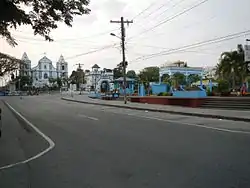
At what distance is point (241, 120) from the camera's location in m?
20.4

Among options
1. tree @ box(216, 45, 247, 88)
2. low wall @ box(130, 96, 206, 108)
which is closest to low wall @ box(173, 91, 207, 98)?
low wall @ box(130, 96, 206, 108)

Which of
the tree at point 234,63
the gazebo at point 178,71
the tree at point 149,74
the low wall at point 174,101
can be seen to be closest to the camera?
the low wall at point 174,101

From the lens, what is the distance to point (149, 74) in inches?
4636

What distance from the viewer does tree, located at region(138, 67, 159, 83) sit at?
114381mm

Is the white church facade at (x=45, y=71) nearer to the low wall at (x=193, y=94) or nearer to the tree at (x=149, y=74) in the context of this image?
the tree at (x=149, y=74)

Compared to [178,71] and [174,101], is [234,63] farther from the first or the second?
[178,71]

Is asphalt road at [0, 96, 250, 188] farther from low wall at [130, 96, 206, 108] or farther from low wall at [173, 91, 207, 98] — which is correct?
low wall at [173, 91, 207, 98]

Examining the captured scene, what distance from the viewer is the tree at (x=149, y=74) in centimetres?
11438

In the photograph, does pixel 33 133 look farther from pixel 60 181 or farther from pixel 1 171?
pixel 60 181

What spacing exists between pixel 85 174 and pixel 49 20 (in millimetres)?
11516

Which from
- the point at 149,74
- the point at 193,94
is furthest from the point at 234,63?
the point at 149,74

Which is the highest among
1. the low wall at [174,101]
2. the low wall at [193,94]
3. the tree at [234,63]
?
the tree at [234,63]

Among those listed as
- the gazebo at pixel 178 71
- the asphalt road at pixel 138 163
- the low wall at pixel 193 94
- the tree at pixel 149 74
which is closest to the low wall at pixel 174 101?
the low wall at pixel 193 94

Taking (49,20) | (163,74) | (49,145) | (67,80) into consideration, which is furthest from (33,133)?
(67,80)
